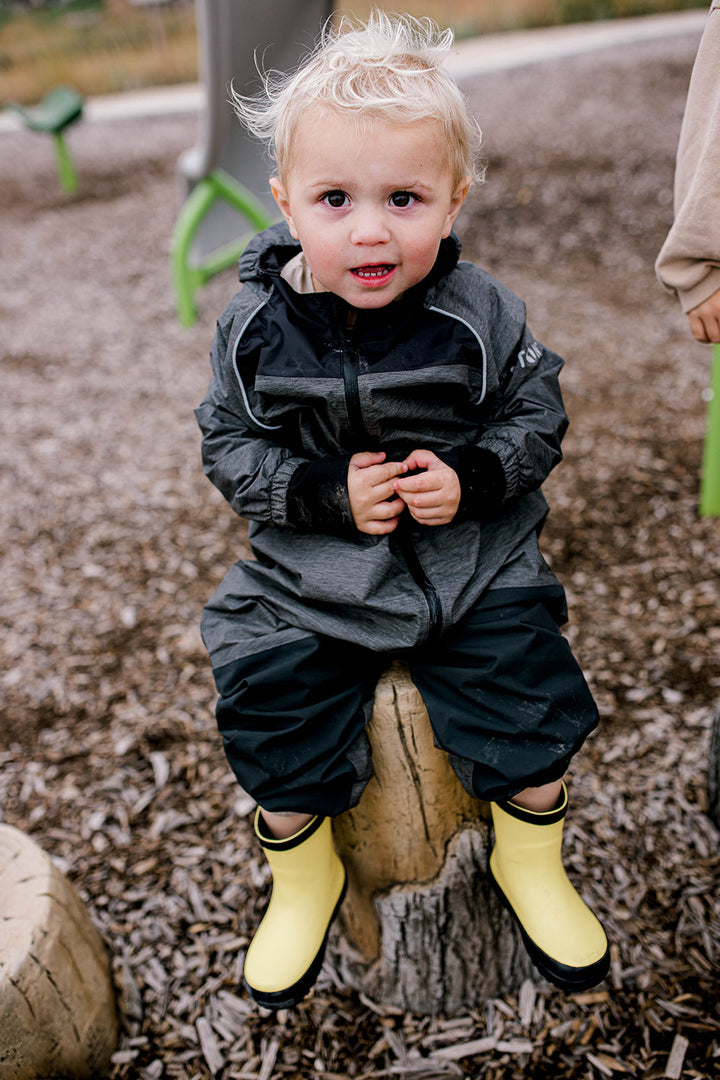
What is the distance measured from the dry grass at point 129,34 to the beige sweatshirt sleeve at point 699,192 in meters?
13.7

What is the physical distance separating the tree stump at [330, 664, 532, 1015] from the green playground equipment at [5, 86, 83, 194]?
870cm

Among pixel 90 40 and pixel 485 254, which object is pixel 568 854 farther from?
pixel 90 40

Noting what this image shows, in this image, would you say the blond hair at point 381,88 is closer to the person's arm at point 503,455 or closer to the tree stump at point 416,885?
the person's arm at point 503,455

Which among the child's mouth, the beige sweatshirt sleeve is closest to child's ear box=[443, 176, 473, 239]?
the child's mouth

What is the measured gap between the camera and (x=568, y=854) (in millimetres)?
2332

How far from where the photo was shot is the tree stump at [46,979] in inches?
66.1

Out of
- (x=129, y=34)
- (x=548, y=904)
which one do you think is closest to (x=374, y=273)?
(x=548, y=904)

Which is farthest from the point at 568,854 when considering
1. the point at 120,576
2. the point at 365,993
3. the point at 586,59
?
the point at 586,59

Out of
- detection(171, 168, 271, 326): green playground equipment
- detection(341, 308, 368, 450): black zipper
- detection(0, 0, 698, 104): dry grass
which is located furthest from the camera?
detection(0, 0, 698, 104): dry grass

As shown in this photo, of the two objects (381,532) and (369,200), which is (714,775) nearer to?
(381,532)

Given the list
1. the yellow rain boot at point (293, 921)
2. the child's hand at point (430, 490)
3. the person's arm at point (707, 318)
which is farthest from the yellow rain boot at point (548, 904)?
the person's arm at point (707, 318)

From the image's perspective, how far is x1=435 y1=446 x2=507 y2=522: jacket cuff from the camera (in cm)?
162

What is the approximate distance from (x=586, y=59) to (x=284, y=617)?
39.3ft

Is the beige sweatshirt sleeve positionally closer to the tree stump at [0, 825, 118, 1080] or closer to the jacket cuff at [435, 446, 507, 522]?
the jacket cuff at [435, 446, 507, 522]
